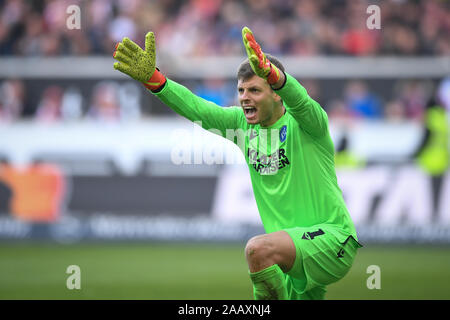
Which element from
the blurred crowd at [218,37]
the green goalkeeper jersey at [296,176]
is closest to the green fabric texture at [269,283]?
the green goalkeeper jersey at [296,176]

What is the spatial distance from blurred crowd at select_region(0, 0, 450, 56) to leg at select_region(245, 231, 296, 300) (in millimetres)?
8798

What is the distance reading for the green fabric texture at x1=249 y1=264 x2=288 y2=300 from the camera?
16.1 feet

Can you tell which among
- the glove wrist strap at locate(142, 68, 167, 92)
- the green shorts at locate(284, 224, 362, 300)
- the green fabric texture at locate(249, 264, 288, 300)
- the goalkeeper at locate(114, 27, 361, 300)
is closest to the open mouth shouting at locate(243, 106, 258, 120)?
the goalkeeper at locate(114, 27, 361, 300)

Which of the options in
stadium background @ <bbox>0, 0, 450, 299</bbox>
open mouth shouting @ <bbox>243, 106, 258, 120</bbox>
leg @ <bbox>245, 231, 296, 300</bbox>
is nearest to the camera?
leg @ <bbox>245, 231, 296, 300</bbox>

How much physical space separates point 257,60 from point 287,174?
1086mm

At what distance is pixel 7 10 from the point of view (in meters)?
14.5

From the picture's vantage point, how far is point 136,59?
17.6ft

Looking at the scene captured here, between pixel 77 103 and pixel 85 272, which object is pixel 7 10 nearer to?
pixel 77 103

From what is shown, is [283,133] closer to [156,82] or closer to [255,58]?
[255,58]

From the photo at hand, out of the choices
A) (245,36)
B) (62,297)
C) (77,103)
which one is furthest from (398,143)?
(245,36)

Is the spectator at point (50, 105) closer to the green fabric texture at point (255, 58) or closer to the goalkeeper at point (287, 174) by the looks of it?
the goalkeeper at point (287, 174)

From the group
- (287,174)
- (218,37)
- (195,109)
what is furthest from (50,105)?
(287,174)

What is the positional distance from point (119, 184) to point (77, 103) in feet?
5.95

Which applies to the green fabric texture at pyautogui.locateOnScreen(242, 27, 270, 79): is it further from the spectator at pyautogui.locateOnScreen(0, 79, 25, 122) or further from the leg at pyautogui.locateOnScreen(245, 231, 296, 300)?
the spectator at pyautogui.locateOnScreen(0, 79, 25, 122)
